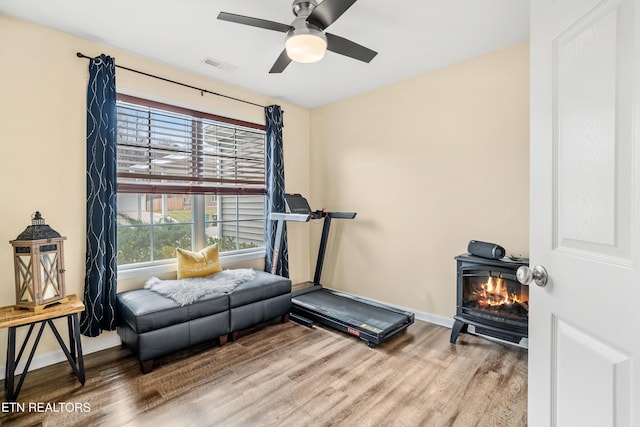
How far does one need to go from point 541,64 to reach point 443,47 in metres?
1.93

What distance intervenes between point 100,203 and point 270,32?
2049 mm

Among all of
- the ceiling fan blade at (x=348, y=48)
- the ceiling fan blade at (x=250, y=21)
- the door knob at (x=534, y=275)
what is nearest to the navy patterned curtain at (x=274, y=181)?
the ceiling fan blade at (x=348, y=48)

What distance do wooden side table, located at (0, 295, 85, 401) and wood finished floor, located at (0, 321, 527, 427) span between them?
0.40 ft

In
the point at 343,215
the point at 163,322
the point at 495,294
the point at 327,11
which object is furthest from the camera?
the point at 343,215

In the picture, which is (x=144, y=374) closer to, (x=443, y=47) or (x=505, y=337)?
(x=505, y=337)

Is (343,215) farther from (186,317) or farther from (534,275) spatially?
(534,275)

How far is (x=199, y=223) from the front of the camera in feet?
11.6

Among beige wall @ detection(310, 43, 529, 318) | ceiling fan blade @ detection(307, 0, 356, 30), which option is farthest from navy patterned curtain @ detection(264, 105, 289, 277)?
ceiling fan blade @ detection(307, 0, 356, 30)

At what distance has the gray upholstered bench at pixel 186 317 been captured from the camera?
7.82 feet

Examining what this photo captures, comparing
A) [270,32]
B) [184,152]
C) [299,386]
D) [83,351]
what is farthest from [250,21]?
[83,351]

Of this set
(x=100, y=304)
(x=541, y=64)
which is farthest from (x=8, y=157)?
(x=541, y=64)

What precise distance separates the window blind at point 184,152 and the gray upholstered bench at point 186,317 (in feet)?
3.80

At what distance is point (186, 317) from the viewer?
2570mm

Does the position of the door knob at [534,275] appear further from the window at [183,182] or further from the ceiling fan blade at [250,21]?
the window at [183,182]
